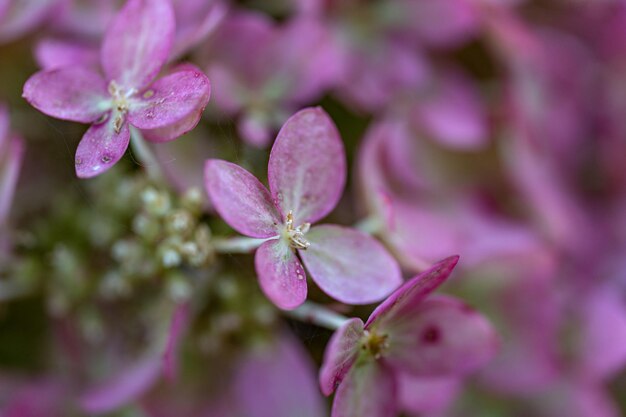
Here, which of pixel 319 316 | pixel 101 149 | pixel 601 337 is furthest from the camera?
pixel 601 337

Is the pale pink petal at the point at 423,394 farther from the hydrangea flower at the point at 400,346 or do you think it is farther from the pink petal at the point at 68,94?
the pink petal at the point at 68,94

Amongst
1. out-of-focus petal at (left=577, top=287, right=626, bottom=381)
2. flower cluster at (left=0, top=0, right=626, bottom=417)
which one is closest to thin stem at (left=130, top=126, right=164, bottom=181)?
flower cluster at (left=0, top=0, right=626, bottom=417)

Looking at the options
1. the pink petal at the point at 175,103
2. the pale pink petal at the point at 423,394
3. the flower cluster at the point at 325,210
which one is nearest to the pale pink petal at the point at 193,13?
the flower cluster at the point at 325,210

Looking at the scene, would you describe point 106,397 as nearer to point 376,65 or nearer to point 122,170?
point 122,170

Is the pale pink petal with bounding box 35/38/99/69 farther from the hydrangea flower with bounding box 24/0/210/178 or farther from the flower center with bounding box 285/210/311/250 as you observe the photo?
the flower center with bounding box 285/210/311/250

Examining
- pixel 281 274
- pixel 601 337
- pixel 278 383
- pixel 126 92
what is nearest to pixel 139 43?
pixel 126 92

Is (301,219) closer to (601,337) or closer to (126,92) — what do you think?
(126,92)
